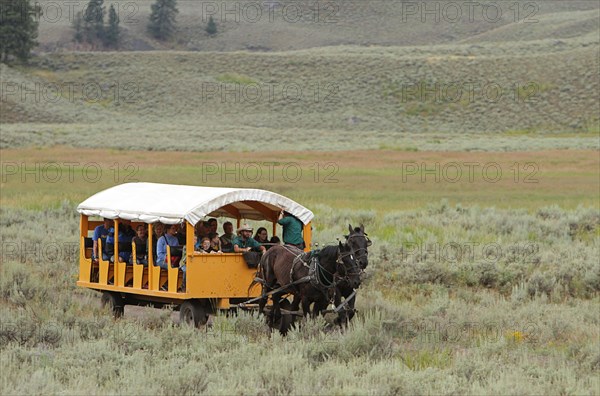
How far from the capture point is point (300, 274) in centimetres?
1464

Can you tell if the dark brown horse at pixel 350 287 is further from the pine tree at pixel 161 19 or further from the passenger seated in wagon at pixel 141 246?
the pine tree at pixel 161 19

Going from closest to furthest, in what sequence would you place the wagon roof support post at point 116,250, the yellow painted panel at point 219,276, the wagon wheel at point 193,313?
1. the yellow painted panel at point 219,276
2. the wagon wheel at point 193,313
3. the wagon roof support post at point 116,250

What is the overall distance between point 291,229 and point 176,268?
6.65 ft

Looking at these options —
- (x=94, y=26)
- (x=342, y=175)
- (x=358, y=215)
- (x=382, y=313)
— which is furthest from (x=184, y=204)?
(x=94, y=26)

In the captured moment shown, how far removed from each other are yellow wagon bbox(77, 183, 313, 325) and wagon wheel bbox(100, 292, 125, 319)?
0.05 feet

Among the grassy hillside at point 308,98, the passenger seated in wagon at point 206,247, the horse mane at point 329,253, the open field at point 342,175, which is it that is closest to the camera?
the horse mane at point 329,253

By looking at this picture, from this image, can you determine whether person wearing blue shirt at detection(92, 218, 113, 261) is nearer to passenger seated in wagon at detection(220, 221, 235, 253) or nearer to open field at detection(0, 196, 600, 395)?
open field at detection(0, 196, 600, 395)

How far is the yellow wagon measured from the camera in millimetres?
15469

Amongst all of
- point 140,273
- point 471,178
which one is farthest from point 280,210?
point 471,178

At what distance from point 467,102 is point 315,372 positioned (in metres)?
89.8

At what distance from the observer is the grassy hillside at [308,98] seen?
254ft

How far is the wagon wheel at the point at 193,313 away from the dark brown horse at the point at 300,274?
0.92 metres

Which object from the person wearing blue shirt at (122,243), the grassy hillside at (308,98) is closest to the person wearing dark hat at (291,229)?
the person wearing blue shirt at (122,243)

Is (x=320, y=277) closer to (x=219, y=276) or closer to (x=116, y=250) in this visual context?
(x=219, y=276)
